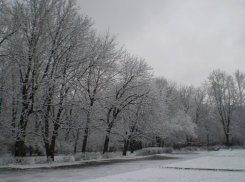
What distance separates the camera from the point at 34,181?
9180mm

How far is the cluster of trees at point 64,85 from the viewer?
15961 millimetres

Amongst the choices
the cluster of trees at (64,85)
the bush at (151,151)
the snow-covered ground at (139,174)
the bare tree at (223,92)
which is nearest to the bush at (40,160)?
the cluster of trees at (64,85)

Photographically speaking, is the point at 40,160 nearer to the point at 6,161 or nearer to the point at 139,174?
the point at 6,161

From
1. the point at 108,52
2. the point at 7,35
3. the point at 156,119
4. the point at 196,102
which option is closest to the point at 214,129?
the point at 196,102

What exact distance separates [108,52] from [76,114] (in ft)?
25.1

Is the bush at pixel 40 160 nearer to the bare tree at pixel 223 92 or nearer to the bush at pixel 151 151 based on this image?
the bush at pixel 151 151

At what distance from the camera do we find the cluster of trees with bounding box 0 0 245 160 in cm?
1596

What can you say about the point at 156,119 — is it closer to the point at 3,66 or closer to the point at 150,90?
the point at 150,90

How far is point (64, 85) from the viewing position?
17.8 meters

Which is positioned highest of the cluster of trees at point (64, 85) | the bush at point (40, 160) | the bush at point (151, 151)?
the cluster of trees at point (64, 85)

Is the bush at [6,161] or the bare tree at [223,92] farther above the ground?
the bare tree at [223,92]

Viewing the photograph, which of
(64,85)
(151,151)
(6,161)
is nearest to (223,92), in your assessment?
(151,151)

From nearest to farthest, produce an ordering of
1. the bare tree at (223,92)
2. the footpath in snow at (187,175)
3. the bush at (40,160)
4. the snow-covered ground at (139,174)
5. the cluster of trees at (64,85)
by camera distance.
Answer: the footpath in snow at (187,175), the snow-covered ground at (139,174), the cluster of trees at (64,85), the bush at (40,160), the bare tree at (223,92)

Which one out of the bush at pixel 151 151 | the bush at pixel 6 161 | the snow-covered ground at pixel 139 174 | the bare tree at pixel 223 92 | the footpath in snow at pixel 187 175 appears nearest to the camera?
the footpath in snow at pixel 187 175
